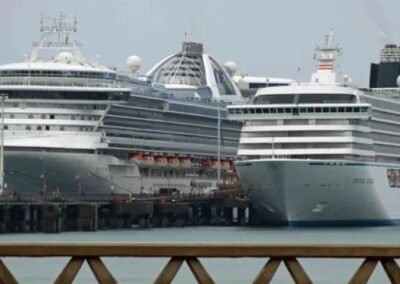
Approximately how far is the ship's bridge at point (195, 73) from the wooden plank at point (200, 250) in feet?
348

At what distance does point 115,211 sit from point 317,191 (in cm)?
1250

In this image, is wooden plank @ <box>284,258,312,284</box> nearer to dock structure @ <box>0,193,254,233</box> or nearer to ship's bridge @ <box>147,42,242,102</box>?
dock structure @ <box>0,193,254,233</box>

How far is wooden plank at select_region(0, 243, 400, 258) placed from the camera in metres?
11.1

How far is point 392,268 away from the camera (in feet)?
36.7

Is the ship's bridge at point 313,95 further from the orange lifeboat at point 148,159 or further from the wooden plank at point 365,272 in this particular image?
the wooden plank at point 365,272

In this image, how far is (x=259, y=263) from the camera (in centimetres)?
4841

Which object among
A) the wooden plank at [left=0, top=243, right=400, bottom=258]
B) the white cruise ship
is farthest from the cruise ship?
the wooden plank at [left=0, top=243, right=400, bottom=258]

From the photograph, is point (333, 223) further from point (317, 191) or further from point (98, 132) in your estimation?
point (98, 132)

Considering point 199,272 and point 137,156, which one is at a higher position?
point 199,272

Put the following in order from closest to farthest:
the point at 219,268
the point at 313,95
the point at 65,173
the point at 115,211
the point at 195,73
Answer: the point at 219,268, the point at 313,95, the point at 115,211, the point at 65,173, the point at 195,73

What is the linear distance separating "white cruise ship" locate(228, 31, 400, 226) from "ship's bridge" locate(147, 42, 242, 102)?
3006cm

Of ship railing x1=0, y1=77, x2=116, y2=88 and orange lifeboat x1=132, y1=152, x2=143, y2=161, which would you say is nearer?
ship railing x1=0, y1=77, x2=116, y2=88

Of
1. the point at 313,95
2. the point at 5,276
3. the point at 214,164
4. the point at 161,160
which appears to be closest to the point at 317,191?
the point at 313,95

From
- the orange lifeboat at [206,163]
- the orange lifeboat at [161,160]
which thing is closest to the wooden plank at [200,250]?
the orange lifeboat at [161,160]
